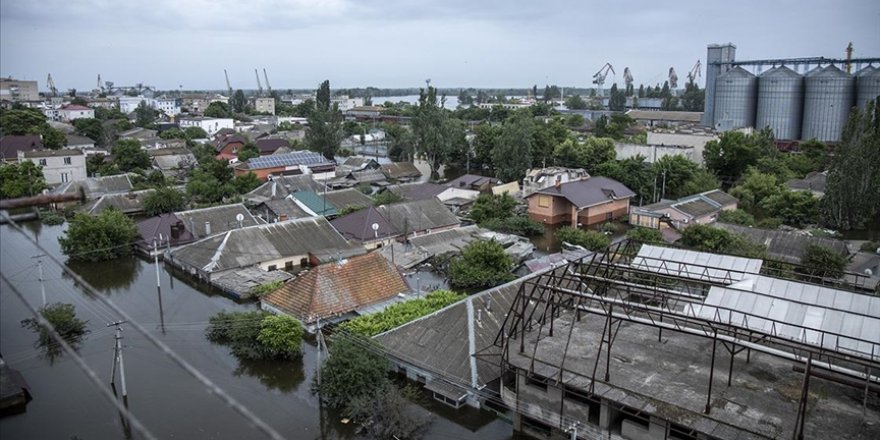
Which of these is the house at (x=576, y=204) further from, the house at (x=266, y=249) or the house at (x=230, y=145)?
the house at (x=230, y=145)

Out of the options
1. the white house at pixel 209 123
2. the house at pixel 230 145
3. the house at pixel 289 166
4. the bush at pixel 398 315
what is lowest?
the bush at pixel 398 315

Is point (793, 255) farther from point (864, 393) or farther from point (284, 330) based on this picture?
point (284, 330)

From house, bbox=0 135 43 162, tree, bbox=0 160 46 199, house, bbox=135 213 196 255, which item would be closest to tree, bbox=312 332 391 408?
house, bbox=135 213 196 255

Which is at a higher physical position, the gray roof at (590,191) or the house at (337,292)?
the gray roof at (590,191)

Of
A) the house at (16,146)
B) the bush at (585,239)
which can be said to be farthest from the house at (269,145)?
the bush at (585,239)

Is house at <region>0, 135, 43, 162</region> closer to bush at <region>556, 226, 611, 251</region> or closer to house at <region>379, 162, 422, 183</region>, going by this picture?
house at <region>379, 162, 422, 183</region>

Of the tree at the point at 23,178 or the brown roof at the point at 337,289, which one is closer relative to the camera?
the brown roof at the point at 337,289

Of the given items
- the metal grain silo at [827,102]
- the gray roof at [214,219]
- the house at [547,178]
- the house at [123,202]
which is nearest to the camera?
the gray roof at [214,219]

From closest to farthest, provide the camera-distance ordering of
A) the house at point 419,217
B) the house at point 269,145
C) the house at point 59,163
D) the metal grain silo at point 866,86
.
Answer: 1. the house at point 419,217
2. the house at point 59,163
3. the house at point 269,145
4. the metal grain silo at point 866,86
